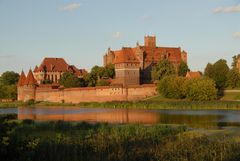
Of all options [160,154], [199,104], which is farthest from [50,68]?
[160,154]

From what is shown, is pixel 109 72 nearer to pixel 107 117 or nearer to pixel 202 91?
pixel 202 91

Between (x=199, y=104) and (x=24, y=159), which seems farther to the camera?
(x=199, y=104)

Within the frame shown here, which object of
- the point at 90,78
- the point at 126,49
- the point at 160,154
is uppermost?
the point at 126,49

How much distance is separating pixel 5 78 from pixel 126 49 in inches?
1199

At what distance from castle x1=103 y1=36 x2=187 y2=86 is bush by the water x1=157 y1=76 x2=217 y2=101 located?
40.4ft

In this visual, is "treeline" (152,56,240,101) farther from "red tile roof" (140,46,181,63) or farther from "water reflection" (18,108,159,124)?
"red tile roof" (140,46,181,63)

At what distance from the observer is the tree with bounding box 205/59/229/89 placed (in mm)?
54469

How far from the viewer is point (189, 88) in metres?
46.2

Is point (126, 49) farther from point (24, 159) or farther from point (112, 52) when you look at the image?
point (24, 159)

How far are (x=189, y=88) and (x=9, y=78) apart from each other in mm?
50927

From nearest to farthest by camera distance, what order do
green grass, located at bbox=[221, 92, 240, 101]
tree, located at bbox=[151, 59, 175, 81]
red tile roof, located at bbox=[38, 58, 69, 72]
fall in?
green grass, located at bbox=[221, 92, 240, 101]
tree, located at bbox=[151, 59, 175, 81]
red tile roof, located at bbox=[38, 58, 69, 72]

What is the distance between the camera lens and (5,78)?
86.4 meters

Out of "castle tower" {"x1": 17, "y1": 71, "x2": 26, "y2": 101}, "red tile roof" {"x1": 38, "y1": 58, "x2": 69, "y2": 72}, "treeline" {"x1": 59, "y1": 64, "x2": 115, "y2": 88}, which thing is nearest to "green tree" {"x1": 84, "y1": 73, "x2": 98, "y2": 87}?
"treeline" {"x1": 59, "y1": 64, "x2": 115, "y2": 88}

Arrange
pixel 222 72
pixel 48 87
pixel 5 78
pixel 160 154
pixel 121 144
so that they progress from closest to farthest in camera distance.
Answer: pixel 160 154, pixel 121 144, pixel 222 72, pixel 48 87, pixel 5 78
